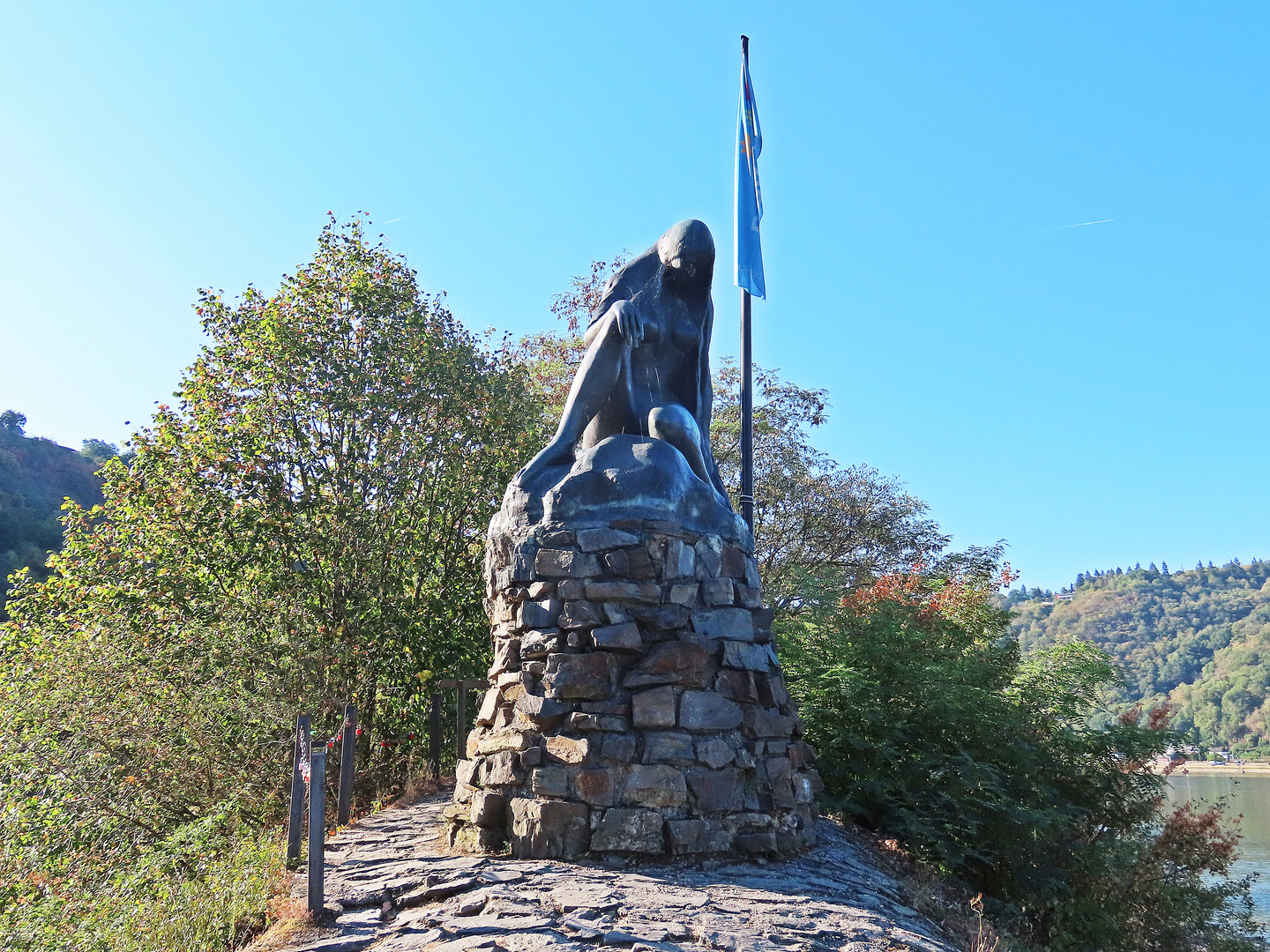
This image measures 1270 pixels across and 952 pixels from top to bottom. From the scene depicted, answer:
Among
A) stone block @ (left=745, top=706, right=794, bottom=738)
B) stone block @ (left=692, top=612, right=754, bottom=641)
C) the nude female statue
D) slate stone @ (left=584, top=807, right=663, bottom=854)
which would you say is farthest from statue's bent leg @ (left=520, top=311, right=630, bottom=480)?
slate stone @ (left=584, top=807, right=663, bottom=854)

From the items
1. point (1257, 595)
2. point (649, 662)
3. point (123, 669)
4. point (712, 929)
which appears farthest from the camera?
point (1257, 595)

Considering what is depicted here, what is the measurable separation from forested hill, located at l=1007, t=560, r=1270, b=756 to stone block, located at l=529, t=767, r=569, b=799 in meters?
30.0

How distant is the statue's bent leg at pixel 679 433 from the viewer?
249 inches

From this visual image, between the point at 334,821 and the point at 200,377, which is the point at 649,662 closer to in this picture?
the point at 334,821

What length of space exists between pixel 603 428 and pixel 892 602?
13.8 ft

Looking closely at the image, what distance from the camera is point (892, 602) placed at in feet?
30.3

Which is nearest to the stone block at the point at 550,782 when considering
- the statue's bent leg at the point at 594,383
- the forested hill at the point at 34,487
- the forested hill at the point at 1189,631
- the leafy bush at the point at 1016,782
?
the statue's bent leg at the point at 594,383

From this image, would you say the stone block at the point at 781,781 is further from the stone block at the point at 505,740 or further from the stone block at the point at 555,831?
the stone block at the point at 505,740

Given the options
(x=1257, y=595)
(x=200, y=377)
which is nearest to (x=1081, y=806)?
(x=200, y=377)

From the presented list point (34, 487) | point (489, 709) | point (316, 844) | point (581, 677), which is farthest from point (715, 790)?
point (34, 487)

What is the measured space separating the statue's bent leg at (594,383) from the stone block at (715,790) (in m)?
2.28

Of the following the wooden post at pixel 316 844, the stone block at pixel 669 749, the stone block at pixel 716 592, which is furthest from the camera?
the stone block at pixel 716 592

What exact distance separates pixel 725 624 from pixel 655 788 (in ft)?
3.60

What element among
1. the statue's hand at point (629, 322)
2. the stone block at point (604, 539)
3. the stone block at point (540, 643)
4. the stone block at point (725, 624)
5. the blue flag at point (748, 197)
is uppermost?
the blue flag at point (748, 197)
